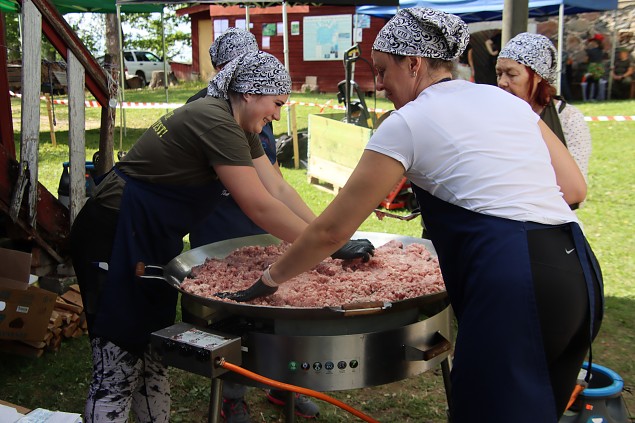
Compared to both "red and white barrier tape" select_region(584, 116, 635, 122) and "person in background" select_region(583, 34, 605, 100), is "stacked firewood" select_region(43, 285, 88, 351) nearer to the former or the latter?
"red and white barrier tape" select_region(584, 116, 635, 122)

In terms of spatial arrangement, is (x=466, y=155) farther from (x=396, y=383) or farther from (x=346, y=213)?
(x=396, y=383)

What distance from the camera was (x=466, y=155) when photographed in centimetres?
184

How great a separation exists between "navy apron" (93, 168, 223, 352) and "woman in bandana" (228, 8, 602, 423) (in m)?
0.83

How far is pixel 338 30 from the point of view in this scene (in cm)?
2231

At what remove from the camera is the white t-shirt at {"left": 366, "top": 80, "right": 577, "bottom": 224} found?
1.83m

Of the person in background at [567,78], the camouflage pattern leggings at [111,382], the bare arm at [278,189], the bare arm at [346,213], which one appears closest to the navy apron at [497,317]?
the bare arm at [346,213]

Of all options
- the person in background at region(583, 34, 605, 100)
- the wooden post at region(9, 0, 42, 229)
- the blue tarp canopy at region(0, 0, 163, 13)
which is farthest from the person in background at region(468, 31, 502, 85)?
the wooden post at region(9, 0, 42, 229)

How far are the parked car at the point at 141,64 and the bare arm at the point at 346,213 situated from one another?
25.9 metres

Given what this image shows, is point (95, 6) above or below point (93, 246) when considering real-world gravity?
above

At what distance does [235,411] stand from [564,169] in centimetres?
193

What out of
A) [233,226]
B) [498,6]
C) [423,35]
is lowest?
[233,226]

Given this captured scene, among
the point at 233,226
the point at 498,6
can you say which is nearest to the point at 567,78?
the point at 498,6

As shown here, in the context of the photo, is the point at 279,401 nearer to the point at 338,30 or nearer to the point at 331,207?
the point at 331,207

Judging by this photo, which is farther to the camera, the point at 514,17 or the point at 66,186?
the point at 66,186
